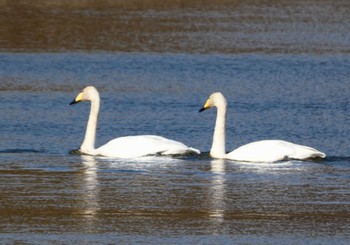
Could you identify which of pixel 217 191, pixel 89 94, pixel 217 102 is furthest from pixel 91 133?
pixel 217 191

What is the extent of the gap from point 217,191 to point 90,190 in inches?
46.7

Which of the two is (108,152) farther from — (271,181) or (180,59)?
(180,59)

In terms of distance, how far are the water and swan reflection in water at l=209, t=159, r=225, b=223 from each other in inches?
0.7

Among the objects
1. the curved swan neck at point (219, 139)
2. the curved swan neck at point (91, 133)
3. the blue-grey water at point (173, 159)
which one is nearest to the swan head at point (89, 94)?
the curved swan neck at point (91, 133)

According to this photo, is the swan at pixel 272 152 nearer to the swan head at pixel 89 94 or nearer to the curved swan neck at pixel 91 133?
the curved swan neck at pixel 91 133

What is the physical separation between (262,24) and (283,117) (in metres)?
12.6

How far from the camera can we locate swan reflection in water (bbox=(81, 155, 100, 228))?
1076cm

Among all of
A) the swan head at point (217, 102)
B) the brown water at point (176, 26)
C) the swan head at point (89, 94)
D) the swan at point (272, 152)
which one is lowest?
the swan at point (272, 152)

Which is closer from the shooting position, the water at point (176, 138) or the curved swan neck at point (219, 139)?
the water at point (176, 138)

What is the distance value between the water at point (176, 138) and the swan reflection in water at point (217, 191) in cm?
2

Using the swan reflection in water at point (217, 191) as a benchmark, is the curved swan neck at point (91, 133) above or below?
above

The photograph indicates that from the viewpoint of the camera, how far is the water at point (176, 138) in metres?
10.4

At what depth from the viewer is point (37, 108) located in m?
17.8

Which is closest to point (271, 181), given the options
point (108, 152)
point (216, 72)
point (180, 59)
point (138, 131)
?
point (108, 152)
